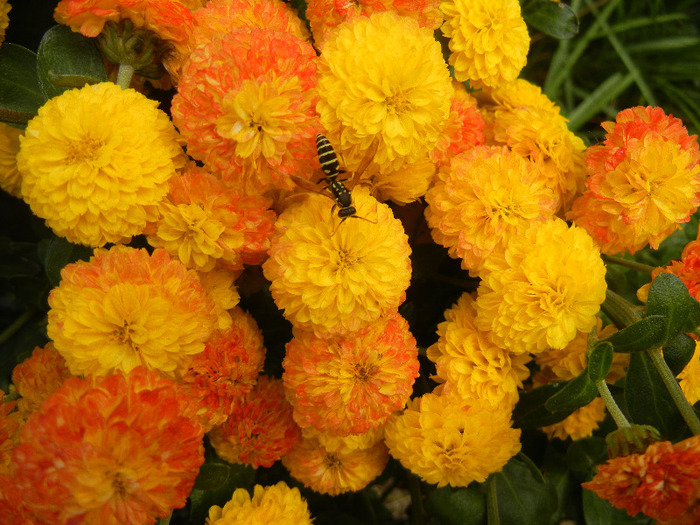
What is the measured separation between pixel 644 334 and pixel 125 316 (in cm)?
75

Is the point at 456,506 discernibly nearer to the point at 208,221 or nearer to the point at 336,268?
the point at 336,268

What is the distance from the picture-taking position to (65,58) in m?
0.89

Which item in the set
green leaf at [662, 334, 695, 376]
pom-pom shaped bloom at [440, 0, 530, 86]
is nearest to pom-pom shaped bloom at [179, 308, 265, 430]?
pom-pom shaped bloom at [440, 0, 530, 86]

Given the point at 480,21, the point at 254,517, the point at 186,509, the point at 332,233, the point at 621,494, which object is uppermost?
the point at 480,21

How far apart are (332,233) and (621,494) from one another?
520mm

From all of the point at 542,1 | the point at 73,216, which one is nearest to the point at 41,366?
the point at 73,216

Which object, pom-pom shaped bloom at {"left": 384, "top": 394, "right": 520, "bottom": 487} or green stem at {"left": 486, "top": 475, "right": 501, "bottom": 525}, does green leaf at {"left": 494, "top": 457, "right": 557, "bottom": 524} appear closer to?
green stem at {"left": 486, "top": 475, "right": 501, "bottom": 525}

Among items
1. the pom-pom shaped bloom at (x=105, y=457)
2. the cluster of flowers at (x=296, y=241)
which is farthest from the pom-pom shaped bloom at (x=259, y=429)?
the pom-pom shaped bloom at (x=105, y=457)

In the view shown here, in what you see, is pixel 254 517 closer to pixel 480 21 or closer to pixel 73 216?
pixel 73 216

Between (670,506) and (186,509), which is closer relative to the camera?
(670,506)

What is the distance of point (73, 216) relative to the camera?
75cm

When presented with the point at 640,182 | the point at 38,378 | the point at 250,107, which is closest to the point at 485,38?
the point at 640,182

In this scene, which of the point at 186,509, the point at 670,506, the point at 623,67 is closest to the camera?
the point at 670,506

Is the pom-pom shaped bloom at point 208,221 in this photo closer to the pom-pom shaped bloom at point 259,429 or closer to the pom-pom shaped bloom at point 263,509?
the pom-pom shaped bloom at point 259,429
